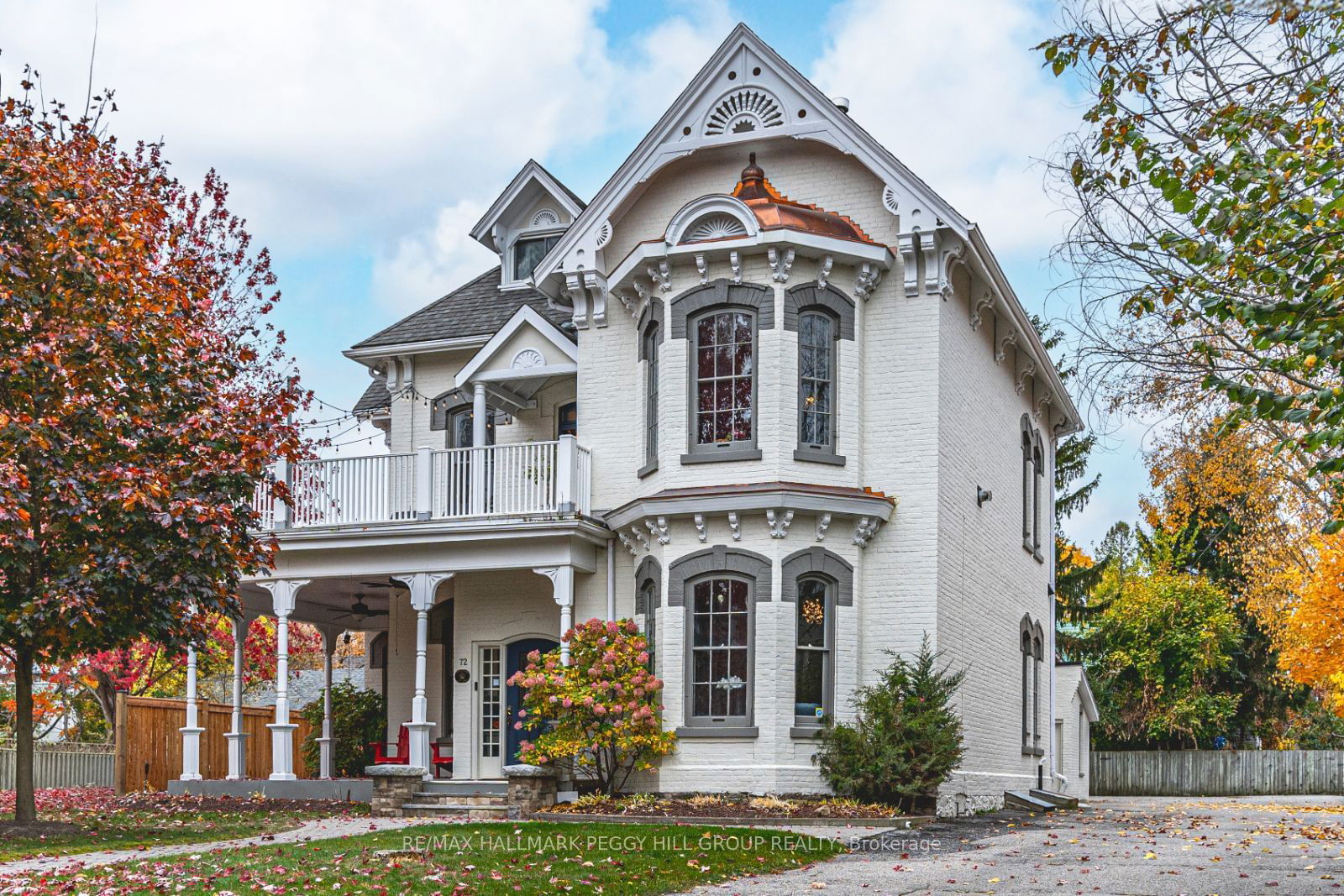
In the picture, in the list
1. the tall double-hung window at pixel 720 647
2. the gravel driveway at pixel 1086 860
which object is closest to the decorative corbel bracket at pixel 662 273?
the tall double-hung window at pixel 720 647

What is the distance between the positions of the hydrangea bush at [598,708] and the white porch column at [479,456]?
7.96 ft

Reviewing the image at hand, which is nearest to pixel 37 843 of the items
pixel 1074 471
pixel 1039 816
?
pixel 1039 816

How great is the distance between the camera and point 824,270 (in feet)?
63.7

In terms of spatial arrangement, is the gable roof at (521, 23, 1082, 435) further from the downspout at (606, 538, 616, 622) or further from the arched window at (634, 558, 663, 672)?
the arched window at (634, 558, 663, 672)

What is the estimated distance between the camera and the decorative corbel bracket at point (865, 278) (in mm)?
19656

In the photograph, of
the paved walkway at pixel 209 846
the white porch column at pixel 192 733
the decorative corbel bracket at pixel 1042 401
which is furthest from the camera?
the decorative corbel bracket at pixel 1042 401

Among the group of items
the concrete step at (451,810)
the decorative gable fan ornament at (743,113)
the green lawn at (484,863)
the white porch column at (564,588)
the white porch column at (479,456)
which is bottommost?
the concrete step at (451,810)

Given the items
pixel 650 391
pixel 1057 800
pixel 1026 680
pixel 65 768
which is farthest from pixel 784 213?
pixel 65 768

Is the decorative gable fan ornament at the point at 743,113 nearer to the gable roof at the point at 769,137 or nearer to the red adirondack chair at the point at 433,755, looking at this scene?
the gable roof at the point at 769,137

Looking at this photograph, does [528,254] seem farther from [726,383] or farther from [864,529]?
[864,529]

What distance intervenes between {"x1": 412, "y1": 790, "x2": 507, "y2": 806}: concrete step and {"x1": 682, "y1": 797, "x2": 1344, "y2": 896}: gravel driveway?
18.3ft

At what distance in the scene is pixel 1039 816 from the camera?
21.8 m

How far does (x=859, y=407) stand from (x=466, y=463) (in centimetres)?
564

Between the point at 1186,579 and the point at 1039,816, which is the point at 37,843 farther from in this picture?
the point at 1186,579
